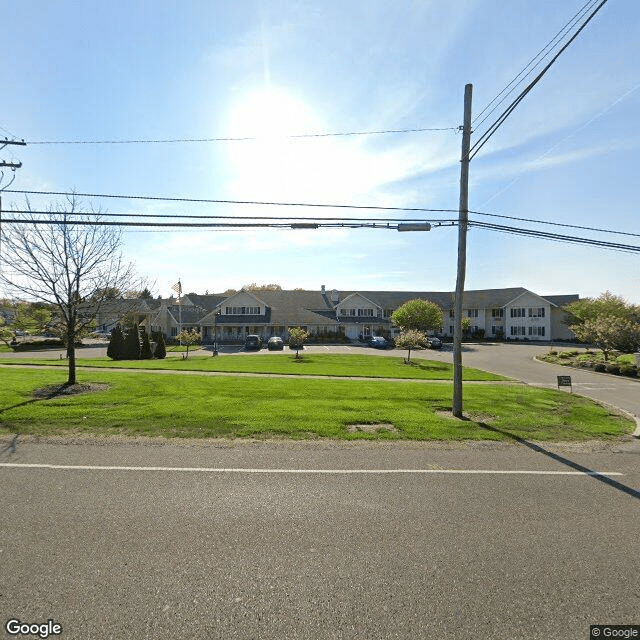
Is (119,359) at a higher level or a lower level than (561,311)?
lower

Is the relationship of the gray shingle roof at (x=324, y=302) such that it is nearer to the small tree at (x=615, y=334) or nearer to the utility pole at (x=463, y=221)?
the small tree at (x=615, y=334)

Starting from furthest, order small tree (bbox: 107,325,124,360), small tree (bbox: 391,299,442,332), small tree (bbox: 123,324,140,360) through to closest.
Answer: small tree (bbox: 391,299,442,332), small tree (bbox: 123,324,140,360), small tree (bbox: 107,325,124,360)

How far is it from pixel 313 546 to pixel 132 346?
32.1 meters

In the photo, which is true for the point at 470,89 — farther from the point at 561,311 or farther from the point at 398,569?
the point at 561,311

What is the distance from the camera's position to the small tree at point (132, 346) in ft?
104

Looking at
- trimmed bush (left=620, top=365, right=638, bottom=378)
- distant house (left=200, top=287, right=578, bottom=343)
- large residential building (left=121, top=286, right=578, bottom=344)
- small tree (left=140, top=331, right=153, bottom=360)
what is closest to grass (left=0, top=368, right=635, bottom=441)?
trimmed bush (left=620, top=365, right=638, bottom=378)

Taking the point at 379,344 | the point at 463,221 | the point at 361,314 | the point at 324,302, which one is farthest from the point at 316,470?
the point at 324,302

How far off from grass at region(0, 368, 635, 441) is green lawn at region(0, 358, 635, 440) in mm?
26

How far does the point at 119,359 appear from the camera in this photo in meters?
31.3

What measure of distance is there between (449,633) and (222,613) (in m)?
1.89

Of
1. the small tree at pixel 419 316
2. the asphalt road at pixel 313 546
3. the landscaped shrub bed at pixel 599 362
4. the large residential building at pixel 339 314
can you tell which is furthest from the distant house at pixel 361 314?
the asphalt road at pixel 313 546

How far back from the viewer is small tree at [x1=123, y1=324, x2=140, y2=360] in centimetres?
3180

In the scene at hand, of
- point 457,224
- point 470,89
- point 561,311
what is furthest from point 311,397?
point 561,311

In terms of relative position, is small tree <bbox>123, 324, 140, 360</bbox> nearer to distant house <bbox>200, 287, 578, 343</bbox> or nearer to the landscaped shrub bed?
distant house <bbox>200, 287, 578, 343</bbox>
